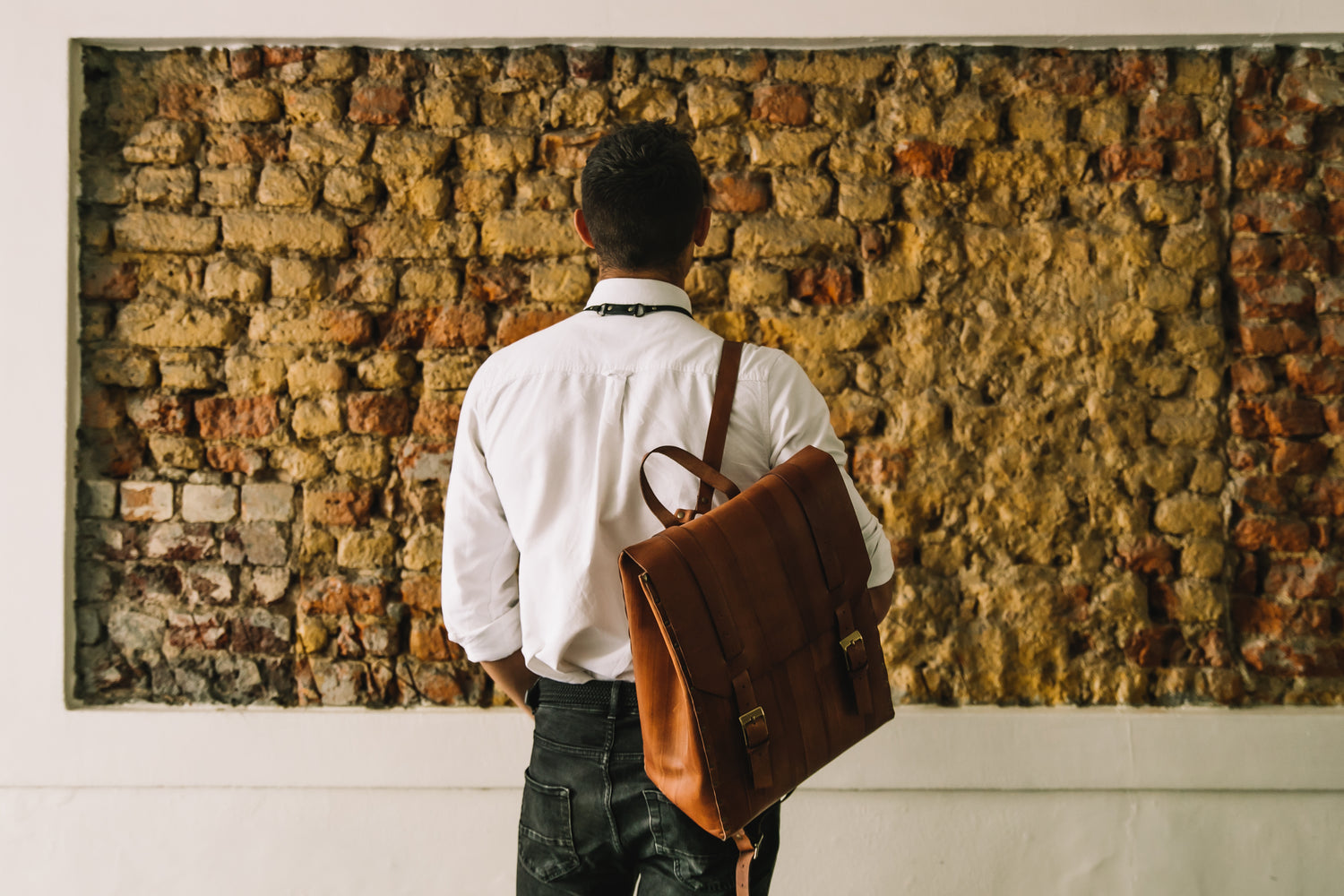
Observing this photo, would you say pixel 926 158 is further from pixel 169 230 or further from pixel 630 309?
pixel 169 230

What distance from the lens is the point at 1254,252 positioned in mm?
1958

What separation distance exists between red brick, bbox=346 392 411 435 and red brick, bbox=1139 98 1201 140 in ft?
6.11

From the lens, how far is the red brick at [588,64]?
197cm

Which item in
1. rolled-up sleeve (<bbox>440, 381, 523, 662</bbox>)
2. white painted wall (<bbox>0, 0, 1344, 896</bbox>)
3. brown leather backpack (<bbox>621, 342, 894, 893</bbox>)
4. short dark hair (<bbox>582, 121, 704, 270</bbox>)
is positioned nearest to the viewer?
brown leather backpack (<bbox>621, 342, 894, 893</bbox>)

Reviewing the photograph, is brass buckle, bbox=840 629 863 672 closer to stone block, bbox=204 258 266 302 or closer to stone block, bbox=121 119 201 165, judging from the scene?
stone block, bbox=204 258 266 302

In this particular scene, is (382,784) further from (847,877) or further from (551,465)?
(551,465)

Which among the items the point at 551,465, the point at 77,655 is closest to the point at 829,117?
the point at 551,465

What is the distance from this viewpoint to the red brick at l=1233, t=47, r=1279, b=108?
1.96 meters

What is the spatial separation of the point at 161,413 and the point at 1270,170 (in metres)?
2.67

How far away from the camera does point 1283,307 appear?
77.2 inches


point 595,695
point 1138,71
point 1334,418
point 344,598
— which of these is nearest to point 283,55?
point 344,598

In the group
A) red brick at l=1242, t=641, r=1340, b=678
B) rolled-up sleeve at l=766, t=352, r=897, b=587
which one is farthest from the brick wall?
rolled-up sleeve at l=766, t=352, r=897, b=587

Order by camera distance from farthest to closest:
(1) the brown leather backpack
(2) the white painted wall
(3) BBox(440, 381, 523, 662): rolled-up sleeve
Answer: (2) the white painted wall, (3) BBox(440, 381, 523, 662): rolled-up sleeve, (1) the brown leather backpack

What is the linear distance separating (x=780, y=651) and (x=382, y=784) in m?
1.34
